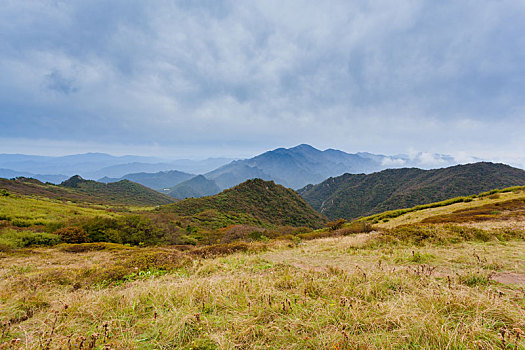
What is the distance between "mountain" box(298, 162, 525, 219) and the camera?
7975 cm

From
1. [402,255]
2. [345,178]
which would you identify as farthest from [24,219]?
[345,178]

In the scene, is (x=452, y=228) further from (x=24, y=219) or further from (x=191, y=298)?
(x=24, y=219)

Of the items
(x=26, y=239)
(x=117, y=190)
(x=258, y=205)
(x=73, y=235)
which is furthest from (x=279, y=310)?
(x=117, y=190)

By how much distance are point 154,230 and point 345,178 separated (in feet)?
514

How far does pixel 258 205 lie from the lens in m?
64.4

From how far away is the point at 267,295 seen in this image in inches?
122

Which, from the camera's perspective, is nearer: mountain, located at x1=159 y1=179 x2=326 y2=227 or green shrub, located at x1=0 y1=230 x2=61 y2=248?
green shrub, located at x1=0 y1=230 x2=61 y2=248

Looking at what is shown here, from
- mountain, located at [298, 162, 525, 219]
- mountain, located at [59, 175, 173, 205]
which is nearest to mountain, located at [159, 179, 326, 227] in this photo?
mountain, located at [298, 162, 525, 219]

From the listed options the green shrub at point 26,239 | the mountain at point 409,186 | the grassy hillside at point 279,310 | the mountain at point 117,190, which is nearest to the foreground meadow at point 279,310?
the grassy hillside at point 279,310

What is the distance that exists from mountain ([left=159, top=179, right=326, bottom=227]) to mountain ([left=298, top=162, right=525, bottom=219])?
1605 inches

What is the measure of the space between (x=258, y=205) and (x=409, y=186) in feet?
307

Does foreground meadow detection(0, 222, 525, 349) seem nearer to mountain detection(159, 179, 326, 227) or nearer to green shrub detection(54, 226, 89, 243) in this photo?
green shrub detection(54, 226, 89, 243)

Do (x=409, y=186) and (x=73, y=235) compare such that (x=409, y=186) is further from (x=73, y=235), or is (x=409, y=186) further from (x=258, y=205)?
(x=73, y=235)

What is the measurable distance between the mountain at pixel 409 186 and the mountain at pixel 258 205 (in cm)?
4078
